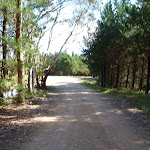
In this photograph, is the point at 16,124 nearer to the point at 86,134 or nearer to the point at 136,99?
the point at 86,134

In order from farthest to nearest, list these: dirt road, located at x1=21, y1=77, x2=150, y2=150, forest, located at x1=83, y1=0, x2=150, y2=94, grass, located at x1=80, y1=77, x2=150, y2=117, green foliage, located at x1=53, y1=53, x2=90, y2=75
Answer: green foliage, located at x1=53, y1=53, x2=90, y2=75, forest, located at x1=83, y1=0, x2=150, y2=94, grass, located at x1=80, y1=77, x2=150, y2=117, dirt road, located at x1=21, y1=77, x2=150, y2=150

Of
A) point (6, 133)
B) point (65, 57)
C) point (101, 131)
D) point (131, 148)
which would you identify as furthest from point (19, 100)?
point (65, 57)

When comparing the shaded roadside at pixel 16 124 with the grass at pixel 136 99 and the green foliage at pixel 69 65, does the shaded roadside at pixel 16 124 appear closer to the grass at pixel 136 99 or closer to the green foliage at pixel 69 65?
the grass at pixel 136 99

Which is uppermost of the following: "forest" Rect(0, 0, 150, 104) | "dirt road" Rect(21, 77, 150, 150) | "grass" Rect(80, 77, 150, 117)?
"forest" Rect(0, 0, 150, 104)

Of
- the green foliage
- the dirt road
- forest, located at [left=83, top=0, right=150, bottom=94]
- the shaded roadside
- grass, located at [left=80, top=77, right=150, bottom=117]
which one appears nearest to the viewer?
the dirt road

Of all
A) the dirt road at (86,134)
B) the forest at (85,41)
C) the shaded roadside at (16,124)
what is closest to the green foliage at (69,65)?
the forest at (85,41)

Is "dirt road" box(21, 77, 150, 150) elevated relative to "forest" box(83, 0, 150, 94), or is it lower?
lower

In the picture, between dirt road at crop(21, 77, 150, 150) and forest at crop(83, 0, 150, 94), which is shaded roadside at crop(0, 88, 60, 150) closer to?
dirt road at crop(21, 77, 150, 150)

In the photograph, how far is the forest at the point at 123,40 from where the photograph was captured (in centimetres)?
1396

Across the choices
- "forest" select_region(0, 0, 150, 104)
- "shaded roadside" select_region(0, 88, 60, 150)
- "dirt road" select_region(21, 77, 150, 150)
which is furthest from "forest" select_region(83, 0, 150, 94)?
"shaded roadside" select_region(0, 88, 60, 150)

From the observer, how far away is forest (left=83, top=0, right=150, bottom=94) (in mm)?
13965

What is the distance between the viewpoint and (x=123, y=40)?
16.9 meters

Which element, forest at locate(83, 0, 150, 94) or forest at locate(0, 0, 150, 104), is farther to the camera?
forest at locate(83, 0, 150, 94)

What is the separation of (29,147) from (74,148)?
1.30 meters
